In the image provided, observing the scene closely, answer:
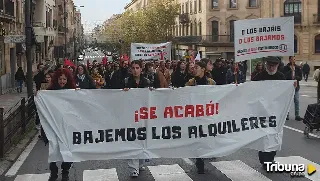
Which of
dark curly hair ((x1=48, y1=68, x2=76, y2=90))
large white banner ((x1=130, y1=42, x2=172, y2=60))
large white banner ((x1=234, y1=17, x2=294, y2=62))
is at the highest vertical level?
large white banner ((x1=130, y1=42, x2=172, y2=60))

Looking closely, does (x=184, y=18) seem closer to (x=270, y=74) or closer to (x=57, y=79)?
(x=270, y=74)

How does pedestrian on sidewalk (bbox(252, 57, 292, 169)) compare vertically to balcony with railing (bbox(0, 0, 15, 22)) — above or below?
below

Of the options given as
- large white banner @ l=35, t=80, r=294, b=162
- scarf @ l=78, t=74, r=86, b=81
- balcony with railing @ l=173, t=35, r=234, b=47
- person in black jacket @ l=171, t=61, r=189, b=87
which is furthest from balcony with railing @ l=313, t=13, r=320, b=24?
large white banner @ l=35, t=80, r=294, b=162

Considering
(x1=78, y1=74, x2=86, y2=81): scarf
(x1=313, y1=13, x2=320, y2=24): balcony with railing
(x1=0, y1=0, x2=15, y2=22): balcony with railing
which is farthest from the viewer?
(x1=313, y1=13, x2=320, y2=24): balcony with railing

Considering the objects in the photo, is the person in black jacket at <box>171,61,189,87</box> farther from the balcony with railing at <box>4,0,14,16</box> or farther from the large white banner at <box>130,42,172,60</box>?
the balcony with railing at <box>4,0,14,16</box>

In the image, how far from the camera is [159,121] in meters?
7.61

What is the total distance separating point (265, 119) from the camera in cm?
788

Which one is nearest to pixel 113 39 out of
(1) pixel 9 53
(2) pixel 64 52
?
(2) pixel 64 52

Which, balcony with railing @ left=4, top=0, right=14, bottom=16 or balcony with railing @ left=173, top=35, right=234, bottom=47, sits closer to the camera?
balcony with railing @ left=4, top=0, right=14, bottom=16

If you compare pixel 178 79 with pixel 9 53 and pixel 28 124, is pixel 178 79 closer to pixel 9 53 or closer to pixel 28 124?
pixel 28 124

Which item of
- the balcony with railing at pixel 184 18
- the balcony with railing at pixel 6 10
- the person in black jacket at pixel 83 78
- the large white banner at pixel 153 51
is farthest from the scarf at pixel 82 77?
the balcony with railing at pixel 184 18

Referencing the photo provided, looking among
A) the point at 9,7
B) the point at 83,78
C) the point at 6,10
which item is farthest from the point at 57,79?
the point at 9,7

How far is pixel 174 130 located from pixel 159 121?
268 mm

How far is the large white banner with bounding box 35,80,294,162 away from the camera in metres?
7.39
